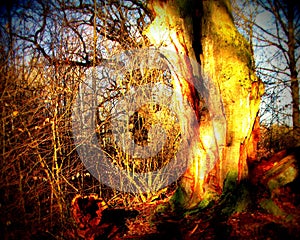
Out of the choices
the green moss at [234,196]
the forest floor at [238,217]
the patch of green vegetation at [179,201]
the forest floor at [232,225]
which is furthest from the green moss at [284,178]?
the patch of green vegetation at [179,201]

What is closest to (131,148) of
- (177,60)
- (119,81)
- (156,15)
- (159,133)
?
(159,133)

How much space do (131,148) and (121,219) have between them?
170 centimetres

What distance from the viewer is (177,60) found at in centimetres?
332

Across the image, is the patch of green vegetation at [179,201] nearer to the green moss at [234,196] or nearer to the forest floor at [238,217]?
the forest floor at [238,217]

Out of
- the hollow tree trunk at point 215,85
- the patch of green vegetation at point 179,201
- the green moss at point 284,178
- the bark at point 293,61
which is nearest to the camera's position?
the green moss at point 284,178

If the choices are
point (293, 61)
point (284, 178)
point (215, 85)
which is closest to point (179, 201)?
point (284, 178)

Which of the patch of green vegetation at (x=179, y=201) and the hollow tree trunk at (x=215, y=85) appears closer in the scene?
the hollow tree trunk at (x=215, y=85)

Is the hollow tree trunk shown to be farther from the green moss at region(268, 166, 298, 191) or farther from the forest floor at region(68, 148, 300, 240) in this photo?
the green moss at region(268, 166, 298, 191)

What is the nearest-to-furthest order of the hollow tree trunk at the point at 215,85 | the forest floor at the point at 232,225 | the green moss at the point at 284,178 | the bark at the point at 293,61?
the forest floor at the point at 232,225, the green moss at the point at 284,178, the hollow tree trunk at the point at 215,85, the bark at the point at 293,61

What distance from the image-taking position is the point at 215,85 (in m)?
3.14

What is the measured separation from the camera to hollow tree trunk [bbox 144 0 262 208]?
3.01 m

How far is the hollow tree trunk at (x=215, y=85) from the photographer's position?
3.01 metres

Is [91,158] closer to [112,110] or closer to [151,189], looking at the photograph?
[112,110]

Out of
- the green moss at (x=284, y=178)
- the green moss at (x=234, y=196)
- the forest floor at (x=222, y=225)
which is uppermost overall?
the green moss at (x=284, y=178)
